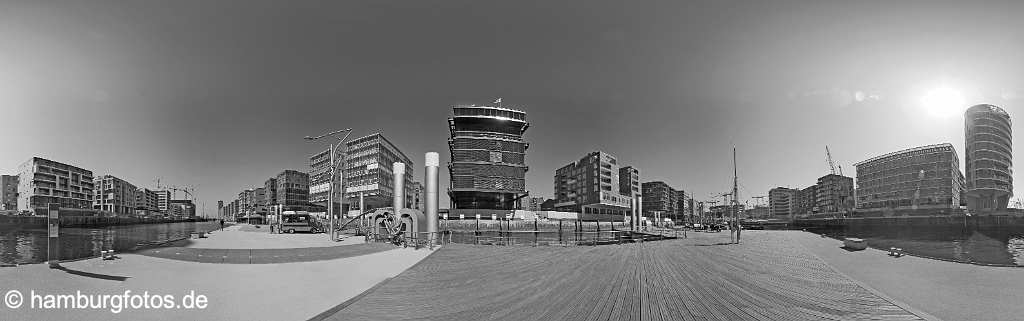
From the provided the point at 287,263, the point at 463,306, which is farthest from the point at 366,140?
the point at 463,306

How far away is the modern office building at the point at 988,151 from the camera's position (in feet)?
81.3

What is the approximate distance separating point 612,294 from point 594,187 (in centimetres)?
12339

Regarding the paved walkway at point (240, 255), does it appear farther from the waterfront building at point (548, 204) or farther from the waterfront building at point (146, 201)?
the waterfront building at point (548, 204)

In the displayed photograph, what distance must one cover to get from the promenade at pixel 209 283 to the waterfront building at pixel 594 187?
11397cm

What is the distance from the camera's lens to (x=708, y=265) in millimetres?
17891

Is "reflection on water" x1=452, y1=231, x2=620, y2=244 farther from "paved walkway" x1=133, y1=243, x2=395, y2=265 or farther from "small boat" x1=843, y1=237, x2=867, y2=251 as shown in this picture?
"small boat" x1=843, y1=237, x2=867, y2=251

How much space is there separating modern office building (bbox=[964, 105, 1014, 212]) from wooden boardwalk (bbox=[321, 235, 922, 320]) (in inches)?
791

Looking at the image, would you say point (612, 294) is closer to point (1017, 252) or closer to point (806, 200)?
point (1017, 252)

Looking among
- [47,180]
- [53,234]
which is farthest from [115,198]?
[53,234]

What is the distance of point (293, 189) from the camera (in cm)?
9469

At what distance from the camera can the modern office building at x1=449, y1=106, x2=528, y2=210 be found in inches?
4186

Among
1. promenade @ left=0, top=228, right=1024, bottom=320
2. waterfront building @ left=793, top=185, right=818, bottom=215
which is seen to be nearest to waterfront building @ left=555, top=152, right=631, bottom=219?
waterfront building @ left=793, top=185, right=818, bottom=215

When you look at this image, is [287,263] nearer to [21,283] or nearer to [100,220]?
[21,283]

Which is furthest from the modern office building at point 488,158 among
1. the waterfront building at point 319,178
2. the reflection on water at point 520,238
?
the reflection on water at point 520,238
